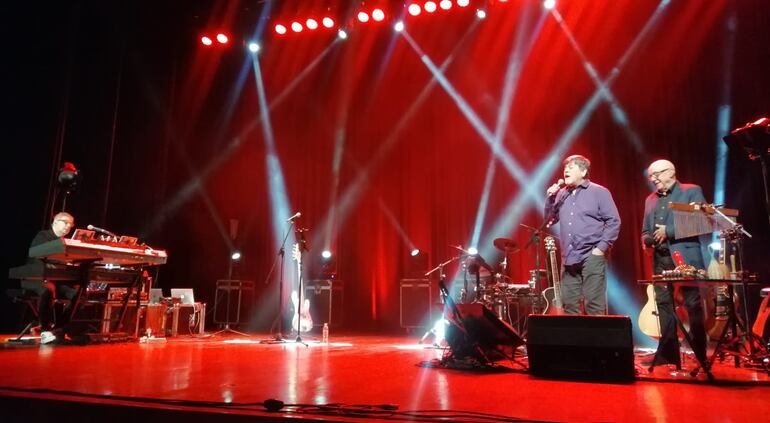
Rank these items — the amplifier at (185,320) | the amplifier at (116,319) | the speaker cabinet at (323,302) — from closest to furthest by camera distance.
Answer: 1. the amplifier at (116,319)
2. the amplifier at (185,320)
3. the speaker cabinet at (323,302)

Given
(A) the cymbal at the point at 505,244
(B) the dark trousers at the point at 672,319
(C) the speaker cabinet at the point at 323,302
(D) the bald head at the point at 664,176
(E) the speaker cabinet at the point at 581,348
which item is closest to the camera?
(E) the speaker cabinet at the point at 581,348

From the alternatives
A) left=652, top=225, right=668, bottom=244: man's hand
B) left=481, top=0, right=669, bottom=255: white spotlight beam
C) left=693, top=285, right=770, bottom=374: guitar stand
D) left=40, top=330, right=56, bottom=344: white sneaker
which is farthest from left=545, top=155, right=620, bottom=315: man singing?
left=40, top=330, right=56, bottom=344: white sneaker

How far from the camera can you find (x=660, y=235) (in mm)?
3453

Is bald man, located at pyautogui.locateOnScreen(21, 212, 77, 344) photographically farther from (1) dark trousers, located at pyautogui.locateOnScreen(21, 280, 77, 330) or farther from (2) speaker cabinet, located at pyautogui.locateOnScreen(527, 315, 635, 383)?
(2) speaker cabinet, located at pyautogui.locateOnScreen(527, 315, 635, 383)

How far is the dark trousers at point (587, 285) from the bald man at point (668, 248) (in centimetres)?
45

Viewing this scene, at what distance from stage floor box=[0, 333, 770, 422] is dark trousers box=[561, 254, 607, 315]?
1.64 ft

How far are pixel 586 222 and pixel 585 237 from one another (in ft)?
0.39

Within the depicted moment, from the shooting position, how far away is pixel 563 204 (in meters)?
3.72

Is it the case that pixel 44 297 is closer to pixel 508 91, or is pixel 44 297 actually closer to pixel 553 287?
pixel 553 287

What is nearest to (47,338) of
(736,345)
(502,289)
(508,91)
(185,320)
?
(185,320)

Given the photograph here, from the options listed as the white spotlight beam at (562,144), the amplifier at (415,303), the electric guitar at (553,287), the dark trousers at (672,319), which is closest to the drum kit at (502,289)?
the electric guitar at (553,287)

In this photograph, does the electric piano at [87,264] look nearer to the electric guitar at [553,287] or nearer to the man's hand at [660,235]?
the electric guitar at [553,287]

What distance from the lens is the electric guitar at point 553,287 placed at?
5193mm

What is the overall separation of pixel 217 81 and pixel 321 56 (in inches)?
86.6
